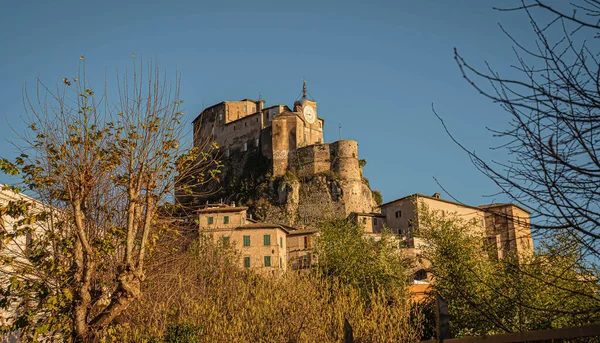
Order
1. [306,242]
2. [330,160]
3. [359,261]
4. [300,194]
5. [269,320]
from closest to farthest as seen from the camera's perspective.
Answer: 1. [269,320]
2. [359,261]
3. [306,242]
4. [300,194]
5. [330,160]

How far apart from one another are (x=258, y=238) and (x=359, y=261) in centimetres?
1636

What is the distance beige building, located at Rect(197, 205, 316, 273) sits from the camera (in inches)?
1929

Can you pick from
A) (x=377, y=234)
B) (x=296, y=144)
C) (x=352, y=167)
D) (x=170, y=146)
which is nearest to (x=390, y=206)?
(x=377, y=234)

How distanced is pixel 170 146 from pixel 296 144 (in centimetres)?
6674

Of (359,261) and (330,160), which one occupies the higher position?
(330,160)

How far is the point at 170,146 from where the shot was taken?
12.5 meters

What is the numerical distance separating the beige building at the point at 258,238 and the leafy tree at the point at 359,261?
29.2 ft

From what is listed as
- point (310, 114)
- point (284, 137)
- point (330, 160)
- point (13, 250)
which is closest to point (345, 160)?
point (330, 160)

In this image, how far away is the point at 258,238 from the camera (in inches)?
1975

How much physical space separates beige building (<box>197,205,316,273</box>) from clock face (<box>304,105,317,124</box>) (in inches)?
1245

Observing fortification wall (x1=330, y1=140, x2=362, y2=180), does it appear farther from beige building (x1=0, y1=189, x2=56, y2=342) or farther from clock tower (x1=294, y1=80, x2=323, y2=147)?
beige building (x1=0, y1=189, x2=56, y2=342)

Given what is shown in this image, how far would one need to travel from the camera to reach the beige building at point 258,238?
49000 millimetres

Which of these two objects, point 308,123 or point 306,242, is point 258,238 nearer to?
point 306,242

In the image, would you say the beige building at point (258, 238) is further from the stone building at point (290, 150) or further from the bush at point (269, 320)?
the bush at point (269, 320)
